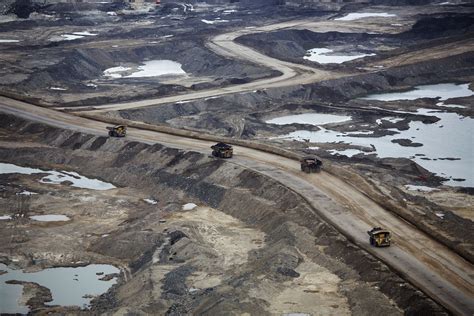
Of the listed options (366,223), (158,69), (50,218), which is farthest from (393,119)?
(158,69)

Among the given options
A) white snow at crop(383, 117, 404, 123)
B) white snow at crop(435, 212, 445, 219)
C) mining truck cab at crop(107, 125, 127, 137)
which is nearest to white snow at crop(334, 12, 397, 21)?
white snow at crop(383, 117, 404, 123)

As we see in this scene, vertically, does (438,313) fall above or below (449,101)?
above

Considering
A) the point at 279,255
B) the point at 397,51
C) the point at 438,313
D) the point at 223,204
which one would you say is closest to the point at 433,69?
the point at 397,51

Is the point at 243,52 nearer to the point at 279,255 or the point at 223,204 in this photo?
the point at 223,204

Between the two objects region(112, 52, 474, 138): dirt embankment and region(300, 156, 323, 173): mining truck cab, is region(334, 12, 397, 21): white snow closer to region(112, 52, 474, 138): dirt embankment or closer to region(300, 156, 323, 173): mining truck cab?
region(112, 52, 474, 138): dirt embankment

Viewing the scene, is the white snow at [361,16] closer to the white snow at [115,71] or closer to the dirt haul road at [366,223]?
the white snow at [115,71]

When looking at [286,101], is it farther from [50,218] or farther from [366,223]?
[366,223]
